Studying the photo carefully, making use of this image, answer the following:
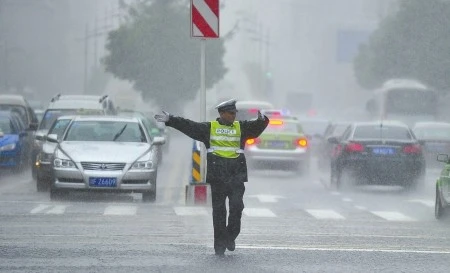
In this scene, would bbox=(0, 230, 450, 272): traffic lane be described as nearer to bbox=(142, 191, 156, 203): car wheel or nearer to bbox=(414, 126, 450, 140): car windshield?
bbox=(142, 191, 156, 203): car wheel

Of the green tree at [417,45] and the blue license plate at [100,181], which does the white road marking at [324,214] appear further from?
the green tree at [417,45]

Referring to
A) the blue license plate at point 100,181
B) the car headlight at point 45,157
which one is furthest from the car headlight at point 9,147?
the blue license plate at point 100,181

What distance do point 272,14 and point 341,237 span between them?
7084 inches

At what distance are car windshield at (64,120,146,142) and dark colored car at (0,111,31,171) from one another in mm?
6460

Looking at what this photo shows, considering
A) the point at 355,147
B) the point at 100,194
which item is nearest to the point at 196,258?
the point at 100,194

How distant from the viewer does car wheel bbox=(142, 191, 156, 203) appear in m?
24.0

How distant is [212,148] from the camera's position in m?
14.0

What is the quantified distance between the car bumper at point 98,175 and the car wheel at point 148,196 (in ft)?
1.12


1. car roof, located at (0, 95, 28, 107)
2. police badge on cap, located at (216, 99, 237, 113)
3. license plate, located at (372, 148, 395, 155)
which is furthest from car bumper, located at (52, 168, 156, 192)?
car roof, located at (0, 95, 28, 107)

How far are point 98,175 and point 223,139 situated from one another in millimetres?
9467

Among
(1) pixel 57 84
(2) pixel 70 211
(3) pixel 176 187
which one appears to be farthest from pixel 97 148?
(1) pixel 57 84

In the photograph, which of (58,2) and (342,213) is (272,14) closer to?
(58,2)

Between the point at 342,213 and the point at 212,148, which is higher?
the point at 212,148

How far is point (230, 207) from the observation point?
46.0 ft
